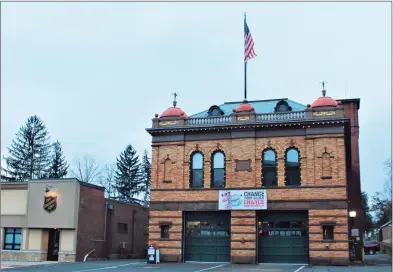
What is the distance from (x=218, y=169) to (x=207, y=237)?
485 centimetres

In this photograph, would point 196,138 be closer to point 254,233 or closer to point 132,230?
point 254,233

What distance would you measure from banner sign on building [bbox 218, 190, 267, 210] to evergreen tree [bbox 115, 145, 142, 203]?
54376mm

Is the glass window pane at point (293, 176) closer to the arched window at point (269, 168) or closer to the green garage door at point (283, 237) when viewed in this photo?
the arched window at point (269, 168)

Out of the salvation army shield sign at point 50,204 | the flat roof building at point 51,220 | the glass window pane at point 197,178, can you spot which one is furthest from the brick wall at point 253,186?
the salvation army shield sign at point 50,204

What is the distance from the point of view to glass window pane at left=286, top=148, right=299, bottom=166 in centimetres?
3341

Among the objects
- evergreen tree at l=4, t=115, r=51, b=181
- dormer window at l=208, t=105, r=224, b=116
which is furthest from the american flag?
evergreen tree at l=4, t=115, r=51, b=181

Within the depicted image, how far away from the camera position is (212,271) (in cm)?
2603

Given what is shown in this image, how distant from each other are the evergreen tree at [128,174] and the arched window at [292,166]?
5617cm

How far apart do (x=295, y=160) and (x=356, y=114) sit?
1865 centimetres

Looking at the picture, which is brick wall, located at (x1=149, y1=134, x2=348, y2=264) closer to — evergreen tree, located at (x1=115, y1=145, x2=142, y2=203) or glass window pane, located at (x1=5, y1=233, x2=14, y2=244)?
glass window pane, located at (x1=5, y1=233, x2=14, y2=244)

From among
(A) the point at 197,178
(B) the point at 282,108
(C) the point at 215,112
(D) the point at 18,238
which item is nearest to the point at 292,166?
(B) the point at 282,108

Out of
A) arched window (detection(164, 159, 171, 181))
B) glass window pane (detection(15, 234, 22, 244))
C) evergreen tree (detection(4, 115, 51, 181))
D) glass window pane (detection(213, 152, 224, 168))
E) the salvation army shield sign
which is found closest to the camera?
glass window pane (detection(213, 152, 224, 168))

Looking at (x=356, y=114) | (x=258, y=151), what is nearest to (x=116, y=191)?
(x=356, y=114)

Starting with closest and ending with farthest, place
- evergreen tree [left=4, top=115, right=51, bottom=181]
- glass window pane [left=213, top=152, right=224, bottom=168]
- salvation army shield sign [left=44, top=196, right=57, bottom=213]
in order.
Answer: glass window pane [left=213, top=152, right=224, bottom=168] → salvation army shield sign [left=44, top=196, right=57, bottom=213] → evergreen tree [left=4, top=115, right=51, bottom=181]
